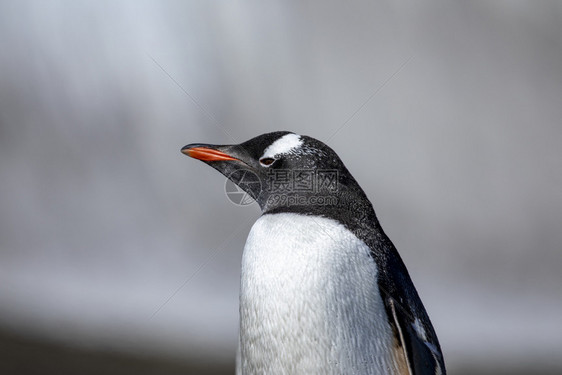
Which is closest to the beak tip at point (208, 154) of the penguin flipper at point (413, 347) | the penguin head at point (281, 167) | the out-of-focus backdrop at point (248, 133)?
the penguin head at point (281, 167)

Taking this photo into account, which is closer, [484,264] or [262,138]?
[262,138]

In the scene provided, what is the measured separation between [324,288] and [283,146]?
0.72ft

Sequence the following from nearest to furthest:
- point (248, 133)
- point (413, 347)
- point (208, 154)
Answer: point (413, 347) < point (208, 154) < point (248, 133)

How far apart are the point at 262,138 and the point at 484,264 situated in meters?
2.23

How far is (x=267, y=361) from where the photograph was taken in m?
0.79

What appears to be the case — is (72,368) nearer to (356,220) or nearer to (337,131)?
(337,131)

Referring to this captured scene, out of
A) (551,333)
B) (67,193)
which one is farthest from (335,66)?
(551,333)

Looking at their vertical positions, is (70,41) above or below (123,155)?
above

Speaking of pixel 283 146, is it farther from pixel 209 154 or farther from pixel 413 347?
pixel 413 347

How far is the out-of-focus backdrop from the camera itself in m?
2.48

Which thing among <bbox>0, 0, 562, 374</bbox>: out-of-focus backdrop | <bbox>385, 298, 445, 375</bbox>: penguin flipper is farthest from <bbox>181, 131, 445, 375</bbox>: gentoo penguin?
<bbox>0, 0, 562, 374</bbox>: out-of-focus backdrop

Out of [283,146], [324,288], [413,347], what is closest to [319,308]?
[324,288]

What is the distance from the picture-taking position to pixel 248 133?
2.55 m

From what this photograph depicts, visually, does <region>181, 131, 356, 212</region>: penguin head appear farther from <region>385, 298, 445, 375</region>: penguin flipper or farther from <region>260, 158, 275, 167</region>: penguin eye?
<region>385, 298, 445, 375</region>: penguin flipper
